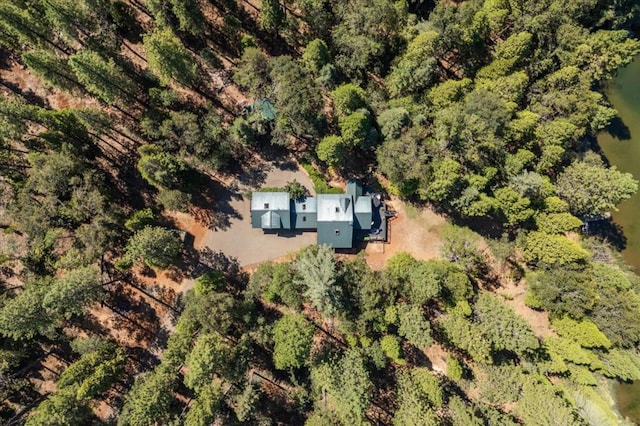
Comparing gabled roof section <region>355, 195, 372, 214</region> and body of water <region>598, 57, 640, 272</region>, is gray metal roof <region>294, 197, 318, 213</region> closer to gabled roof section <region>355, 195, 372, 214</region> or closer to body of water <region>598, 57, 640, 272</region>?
gabled roof section <region>355, 195, 372, 214</region>

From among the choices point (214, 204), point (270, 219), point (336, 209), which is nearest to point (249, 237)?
point (270, 219)

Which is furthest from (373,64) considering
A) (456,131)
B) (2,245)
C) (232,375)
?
(2,245)

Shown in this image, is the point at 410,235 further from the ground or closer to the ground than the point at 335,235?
closer to the ground

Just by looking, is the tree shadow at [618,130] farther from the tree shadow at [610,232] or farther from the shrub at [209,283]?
the shrub at [209,283]

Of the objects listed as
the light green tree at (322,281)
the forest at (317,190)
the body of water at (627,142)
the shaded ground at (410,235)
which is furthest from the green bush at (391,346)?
the body of water at (627,142)

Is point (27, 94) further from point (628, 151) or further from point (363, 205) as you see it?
point (628, 151)

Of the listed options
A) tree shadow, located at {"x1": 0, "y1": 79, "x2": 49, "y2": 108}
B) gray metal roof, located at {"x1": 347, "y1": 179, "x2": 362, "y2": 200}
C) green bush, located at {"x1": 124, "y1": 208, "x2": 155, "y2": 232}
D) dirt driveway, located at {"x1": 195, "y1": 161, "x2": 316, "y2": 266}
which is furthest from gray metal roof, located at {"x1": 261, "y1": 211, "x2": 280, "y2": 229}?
tree shadow, located at {"x1": 0, "y1": 79, "x2": 49, "y2": 108}

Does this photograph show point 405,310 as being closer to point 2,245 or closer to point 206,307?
point 206,307
